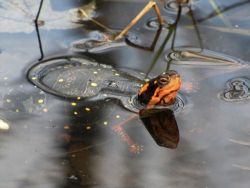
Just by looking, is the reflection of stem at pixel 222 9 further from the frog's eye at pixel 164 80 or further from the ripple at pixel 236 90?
the frog's eye at pixel 164 80

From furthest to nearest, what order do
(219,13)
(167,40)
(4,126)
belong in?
1. (219,13)
2. (167,40)
3. (4,126)

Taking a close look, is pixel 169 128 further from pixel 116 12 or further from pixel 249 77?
pixel 116 12

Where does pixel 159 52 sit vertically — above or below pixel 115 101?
above

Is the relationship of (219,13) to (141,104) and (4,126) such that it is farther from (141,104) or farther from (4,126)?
(4,126)

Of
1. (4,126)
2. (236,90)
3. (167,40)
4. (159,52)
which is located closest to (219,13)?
(167,40)

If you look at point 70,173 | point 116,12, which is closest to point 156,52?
point 116,12

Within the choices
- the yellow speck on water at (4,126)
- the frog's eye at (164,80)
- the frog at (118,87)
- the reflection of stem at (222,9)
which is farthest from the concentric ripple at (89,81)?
the reflection of stem at (222,9)

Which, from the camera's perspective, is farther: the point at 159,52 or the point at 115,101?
the point at 159,52

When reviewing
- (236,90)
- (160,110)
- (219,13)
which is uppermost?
(219,13)
